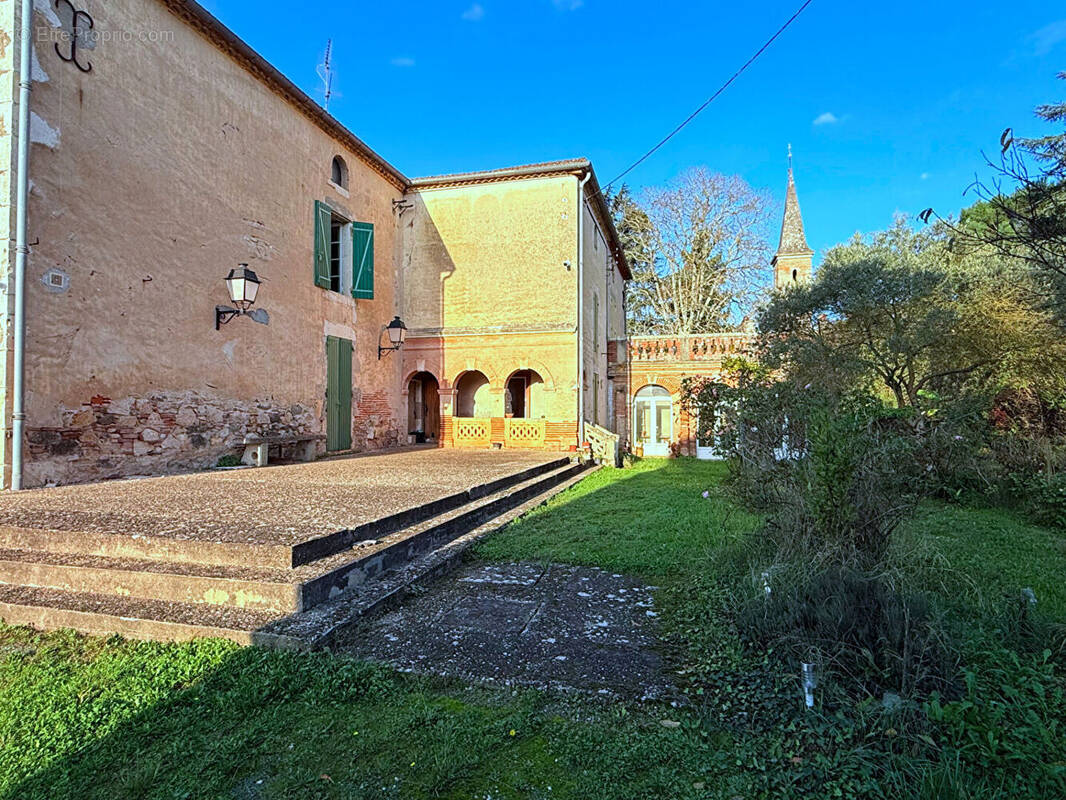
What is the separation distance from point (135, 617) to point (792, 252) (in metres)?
27.9

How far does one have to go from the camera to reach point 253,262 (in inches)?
346

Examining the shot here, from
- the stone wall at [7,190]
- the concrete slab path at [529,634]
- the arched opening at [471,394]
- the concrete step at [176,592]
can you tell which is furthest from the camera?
the arched opening at [471,394]

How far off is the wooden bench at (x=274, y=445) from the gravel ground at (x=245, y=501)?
Answer: 1.68ft

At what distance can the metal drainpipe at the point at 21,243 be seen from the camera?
5.56 metres

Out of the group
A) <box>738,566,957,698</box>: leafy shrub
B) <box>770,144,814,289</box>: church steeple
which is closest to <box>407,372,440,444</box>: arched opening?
<box>738,566,957,698</box>: leafy shrub

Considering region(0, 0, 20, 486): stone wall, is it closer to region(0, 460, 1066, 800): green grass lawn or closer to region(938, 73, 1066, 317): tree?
region(0, 460, 1066, 800): green grass lawn

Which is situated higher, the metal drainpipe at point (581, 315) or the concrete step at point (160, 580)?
the metal drainpipe at point (581, 315)

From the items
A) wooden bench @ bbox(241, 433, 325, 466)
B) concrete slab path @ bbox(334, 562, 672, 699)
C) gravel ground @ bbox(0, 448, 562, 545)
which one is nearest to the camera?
concrete slab path @ bbox(334, 562, 672, 699)

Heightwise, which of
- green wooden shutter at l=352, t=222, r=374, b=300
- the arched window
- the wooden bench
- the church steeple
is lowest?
the wooden bench

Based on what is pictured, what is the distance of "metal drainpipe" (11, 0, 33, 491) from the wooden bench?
2967mm

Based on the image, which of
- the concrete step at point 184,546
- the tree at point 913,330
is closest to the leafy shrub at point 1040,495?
the tree at point 913,330

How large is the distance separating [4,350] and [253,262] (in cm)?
381

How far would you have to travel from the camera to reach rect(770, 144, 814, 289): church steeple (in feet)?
82.8

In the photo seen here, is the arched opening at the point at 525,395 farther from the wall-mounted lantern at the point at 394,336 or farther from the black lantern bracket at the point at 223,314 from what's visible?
the black lantern bracket at the point at 223,314
